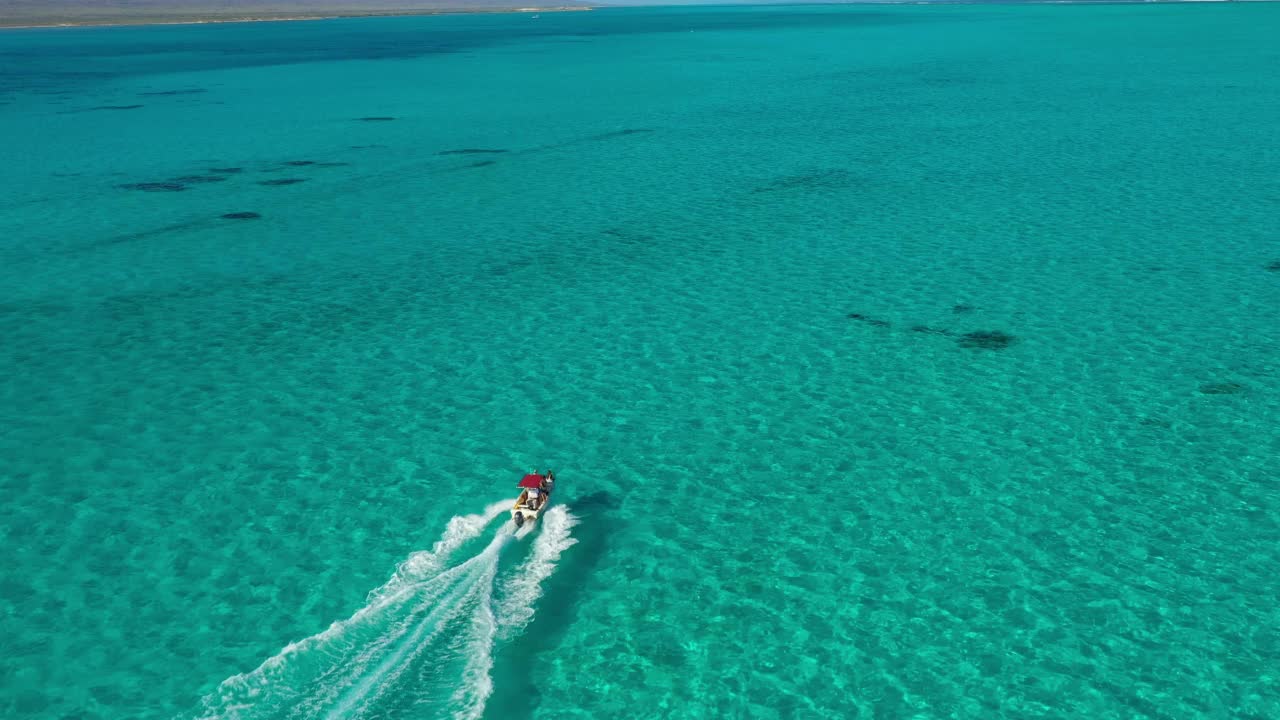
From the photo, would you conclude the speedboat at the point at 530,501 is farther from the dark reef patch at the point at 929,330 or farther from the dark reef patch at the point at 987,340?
the dark reef patch at the point at 987,340

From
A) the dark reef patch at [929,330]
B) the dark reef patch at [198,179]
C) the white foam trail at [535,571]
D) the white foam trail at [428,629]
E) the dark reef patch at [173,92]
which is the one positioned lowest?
the white foam trail at [535,571]

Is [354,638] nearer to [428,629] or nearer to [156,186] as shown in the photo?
[428,629]

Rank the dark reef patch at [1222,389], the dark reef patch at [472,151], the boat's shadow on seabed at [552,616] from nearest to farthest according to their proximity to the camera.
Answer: the boat's shadow on seabed at [552,616]
the dark reef patch at [1222,389]
the dark reef patch at [472,151]

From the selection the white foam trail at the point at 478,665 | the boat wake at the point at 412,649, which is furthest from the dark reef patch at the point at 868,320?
the white foam trail at the point at 478,665

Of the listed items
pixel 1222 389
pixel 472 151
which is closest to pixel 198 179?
pixel 472 151

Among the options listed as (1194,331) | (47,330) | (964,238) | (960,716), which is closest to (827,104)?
(964,238)

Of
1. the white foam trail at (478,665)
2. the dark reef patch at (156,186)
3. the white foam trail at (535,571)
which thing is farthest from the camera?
the dark reef patch at (156,186)
